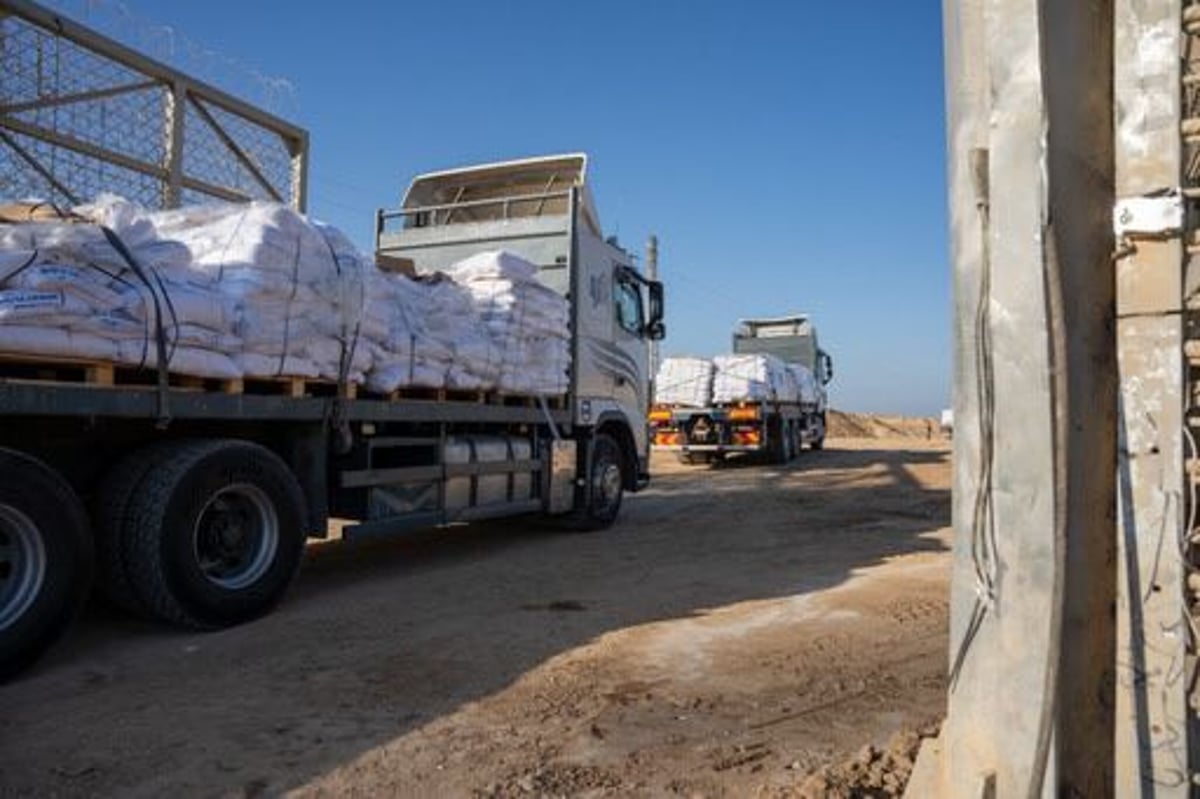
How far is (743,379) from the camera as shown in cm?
2206

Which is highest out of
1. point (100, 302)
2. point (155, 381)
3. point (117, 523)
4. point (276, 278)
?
point (276, 278)

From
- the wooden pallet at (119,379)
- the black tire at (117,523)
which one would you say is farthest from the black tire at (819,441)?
the black tire at (117,523)

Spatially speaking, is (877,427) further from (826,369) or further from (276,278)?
(276,278)

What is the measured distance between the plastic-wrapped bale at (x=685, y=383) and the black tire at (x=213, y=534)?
16217 mm

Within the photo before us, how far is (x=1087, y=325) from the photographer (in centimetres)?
216

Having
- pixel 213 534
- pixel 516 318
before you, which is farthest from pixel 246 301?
pixel 516 318

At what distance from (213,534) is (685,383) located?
16891 millimetres

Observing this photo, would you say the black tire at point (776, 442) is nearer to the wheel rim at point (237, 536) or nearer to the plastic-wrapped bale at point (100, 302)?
the wheel rim at point (237, 536)

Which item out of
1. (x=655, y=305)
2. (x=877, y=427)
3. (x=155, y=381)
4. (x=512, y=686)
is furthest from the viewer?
(x=877, y=427)

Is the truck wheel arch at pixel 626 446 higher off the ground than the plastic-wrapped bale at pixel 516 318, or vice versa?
the plastic-wrapped bale at pixel 516 318

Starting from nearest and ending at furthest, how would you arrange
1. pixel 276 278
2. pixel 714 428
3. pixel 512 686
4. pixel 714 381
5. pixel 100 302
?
pixel 512 686 < pixel 100 302 < pixel 276 278 < pixel 714 428 < pixel 714 381

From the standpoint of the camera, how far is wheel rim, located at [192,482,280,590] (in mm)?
6070

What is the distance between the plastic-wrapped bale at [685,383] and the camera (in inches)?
874

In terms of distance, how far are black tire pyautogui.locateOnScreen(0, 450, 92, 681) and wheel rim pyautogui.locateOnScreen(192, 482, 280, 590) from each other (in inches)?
35.8
